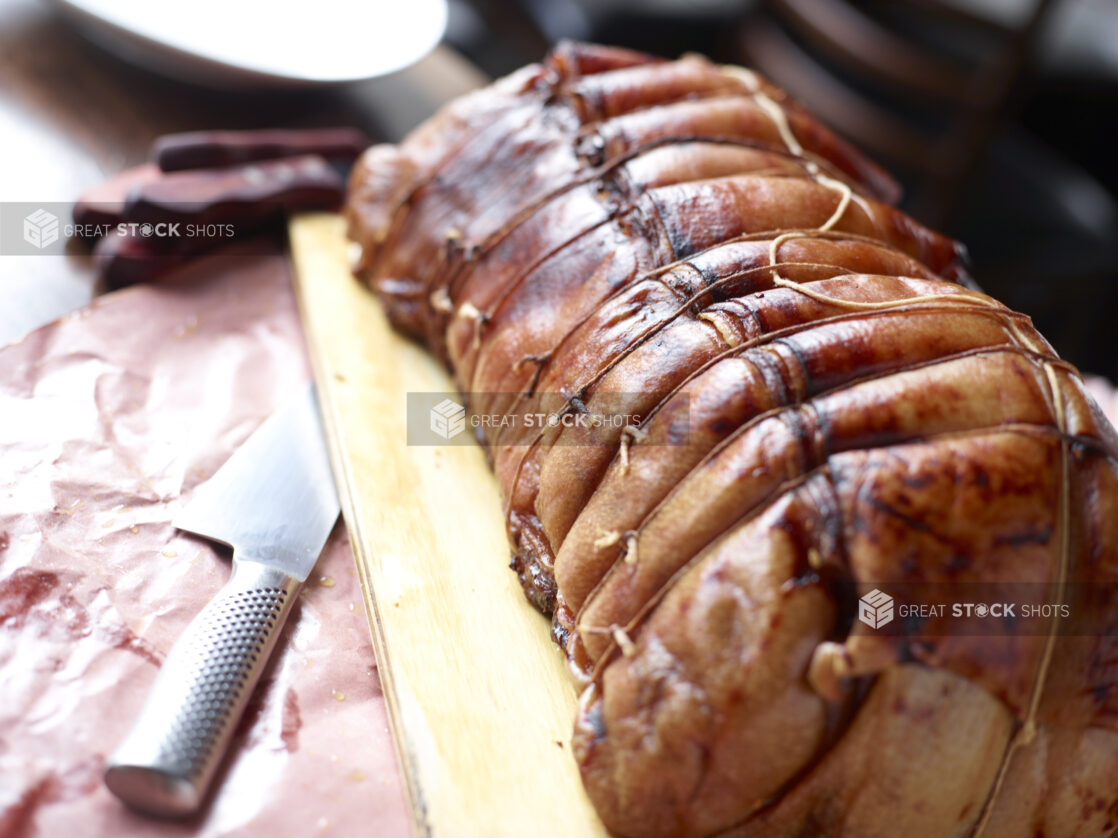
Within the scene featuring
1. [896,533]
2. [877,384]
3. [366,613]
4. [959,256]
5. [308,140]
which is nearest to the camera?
[896,533]

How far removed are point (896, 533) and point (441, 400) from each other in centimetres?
108

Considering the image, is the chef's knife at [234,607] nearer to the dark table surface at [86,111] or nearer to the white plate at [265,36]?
the dark table surface at [86,111]

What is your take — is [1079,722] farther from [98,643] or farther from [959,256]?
[98,643]

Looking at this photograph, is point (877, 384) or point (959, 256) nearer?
point (877, 384)

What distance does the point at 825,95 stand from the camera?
137 inches

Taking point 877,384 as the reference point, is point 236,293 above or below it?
below

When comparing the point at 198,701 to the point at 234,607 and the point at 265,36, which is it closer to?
the point at 234,607

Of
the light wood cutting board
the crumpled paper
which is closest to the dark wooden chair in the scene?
the light wood cutting board

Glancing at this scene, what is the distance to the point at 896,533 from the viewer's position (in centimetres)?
114

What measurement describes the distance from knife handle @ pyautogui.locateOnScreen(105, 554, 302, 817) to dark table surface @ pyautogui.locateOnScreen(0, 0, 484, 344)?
96 cm

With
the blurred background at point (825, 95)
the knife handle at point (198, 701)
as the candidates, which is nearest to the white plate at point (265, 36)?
the blurred background at point (825, 95)

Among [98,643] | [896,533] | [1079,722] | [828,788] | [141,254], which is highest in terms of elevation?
[896,533]

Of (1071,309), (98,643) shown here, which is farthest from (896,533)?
(1071,309)

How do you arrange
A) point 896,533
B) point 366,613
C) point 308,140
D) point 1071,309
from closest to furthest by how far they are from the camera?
point 896,533, point 366,613, point 308,140, point 1071,309
